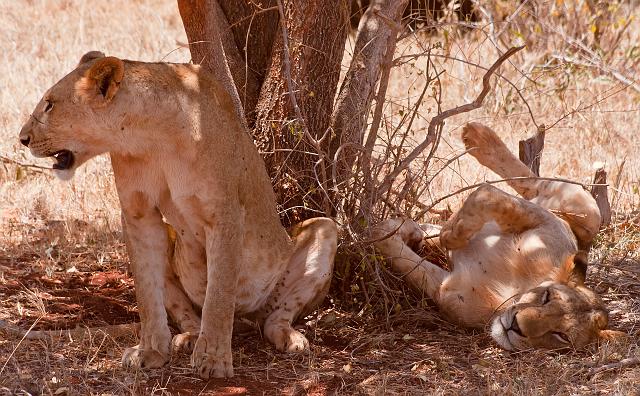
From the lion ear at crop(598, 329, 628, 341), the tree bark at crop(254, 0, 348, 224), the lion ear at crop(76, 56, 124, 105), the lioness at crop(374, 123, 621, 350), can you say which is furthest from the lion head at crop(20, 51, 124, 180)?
the lion ear at crop(598, 329, 628, 341)

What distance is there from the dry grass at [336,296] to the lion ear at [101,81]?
43.5 inches

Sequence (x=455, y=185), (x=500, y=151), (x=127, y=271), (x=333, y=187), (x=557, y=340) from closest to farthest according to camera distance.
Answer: (x=557, y=340) → (x=333, y=187) → (x=127, y=271) → (x=500, y=151) → (x=455, y=185)

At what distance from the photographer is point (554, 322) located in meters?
4.47

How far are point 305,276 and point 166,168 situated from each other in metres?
1.08

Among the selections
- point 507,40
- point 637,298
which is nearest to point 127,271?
point 637,298

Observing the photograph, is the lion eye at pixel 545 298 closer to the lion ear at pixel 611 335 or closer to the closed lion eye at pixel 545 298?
the closed lion eye at pixel 545 298

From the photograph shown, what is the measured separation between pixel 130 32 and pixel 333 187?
5.08 metres

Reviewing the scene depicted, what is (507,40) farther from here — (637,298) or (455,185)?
(637,298)

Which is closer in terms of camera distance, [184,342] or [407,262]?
[184,342]

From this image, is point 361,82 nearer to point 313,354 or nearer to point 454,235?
point 454,235

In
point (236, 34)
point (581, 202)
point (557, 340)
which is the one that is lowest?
point (557, 340)

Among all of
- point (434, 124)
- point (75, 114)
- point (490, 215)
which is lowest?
point (490, 215)

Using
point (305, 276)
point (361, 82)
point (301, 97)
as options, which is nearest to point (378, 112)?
point (361, 82)

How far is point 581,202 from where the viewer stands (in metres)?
5.45
